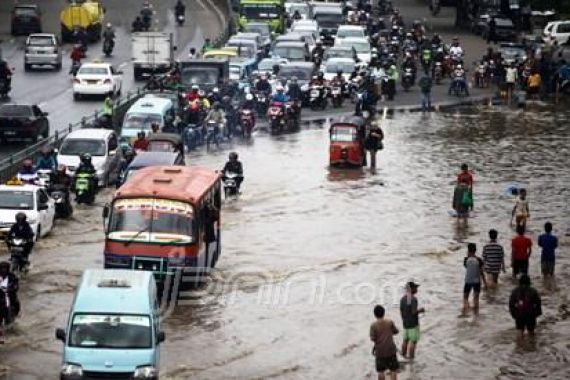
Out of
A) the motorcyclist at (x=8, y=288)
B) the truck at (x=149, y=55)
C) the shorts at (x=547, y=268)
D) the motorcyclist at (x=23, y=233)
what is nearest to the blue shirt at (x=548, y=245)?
the shorts at (x=547, y=268)

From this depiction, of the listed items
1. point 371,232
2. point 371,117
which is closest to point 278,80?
point 371,117

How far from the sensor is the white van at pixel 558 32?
73.0 metres

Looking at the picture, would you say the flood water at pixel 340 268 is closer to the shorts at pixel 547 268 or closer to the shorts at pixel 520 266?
the shorts at pixel 547 268

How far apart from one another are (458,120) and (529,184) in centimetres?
1153

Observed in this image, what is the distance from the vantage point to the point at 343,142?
46.1m

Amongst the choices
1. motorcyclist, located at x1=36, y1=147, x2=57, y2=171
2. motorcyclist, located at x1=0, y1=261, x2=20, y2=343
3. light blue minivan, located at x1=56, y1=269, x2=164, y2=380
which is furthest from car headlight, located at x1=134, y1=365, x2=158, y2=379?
motorcyclist, located at x1=36, y1=147, x2=57, y2=171

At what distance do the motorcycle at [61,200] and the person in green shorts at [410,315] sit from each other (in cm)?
1343

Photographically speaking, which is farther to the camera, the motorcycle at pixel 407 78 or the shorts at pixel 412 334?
the motorcycle at pixel 407 78

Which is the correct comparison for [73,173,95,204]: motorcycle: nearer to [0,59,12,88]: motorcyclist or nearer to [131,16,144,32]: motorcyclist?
[0,59,12,88]: motorcyclist

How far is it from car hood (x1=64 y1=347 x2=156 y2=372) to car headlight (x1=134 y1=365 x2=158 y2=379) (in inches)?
2.2

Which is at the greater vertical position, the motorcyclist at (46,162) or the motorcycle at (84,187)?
the motorcyclist at (46,162)

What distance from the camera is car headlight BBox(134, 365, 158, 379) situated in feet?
80.2

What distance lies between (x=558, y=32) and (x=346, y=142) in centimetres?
2969

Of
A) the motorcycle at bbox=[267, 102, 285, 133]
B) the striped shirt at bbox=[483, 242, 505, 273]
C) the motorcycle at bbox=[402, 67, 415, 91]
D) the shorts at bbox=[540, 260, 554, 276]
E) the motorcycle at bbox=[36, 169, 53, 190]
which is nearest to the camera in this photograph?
the striped shirt at bbox=[483, 242, 505, 273]
